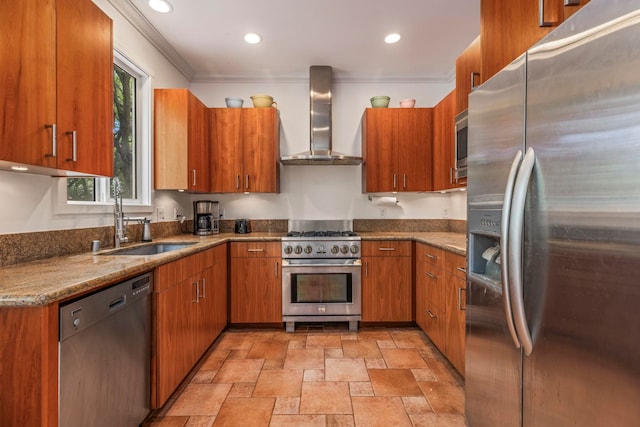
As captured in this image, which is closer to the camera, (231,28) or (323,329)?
(231,28)

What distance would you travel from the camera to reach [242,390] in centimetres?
217

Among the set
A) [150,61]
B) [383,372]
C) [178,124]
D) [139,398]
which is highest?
[150,61]

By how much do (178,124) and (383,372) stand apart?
2754mm

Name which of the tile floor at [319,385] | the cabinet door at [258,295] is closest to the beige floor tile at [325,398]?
the tile floor at [319,385]

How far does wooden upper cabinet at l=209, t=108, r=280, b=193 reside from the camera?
3.52 metres

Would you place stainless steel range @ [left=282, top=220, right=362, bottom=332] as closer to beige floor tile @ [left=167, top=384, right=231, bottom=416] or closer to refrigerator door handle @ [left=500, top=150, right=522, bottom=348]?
beige floor tile @ [left=167, top=384, right=231, bottom=416]

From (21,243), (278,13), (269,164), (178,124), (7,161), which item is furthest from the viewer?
(269,164)

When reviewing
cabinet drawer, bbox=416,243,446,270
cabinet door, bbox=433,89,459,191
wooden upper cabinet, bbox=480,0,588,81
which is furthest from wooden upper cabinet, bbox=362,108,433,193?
wooden upper cabinet, bbox=480,0,588,81

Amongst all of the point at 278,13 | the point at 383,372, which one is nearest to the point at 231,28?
the point at 278,13

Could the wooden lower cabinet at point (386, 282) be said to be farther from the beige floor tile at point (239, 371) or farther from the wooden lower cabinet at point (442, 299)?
the beige floor tile at point (239, 371)

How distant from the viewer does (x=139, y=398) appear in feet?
5.51

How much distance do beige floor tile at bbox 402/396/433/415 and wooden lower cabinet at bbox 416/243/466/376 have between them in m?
0.35

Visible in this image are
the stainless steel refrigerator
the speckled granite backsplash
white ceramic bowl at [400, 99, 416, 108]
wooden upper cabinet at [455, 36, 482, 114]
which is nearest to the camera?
the stainless steel refrigerator

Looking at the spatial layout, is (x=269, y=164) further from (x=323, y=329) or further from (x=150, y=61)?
(x=323, y=329)
